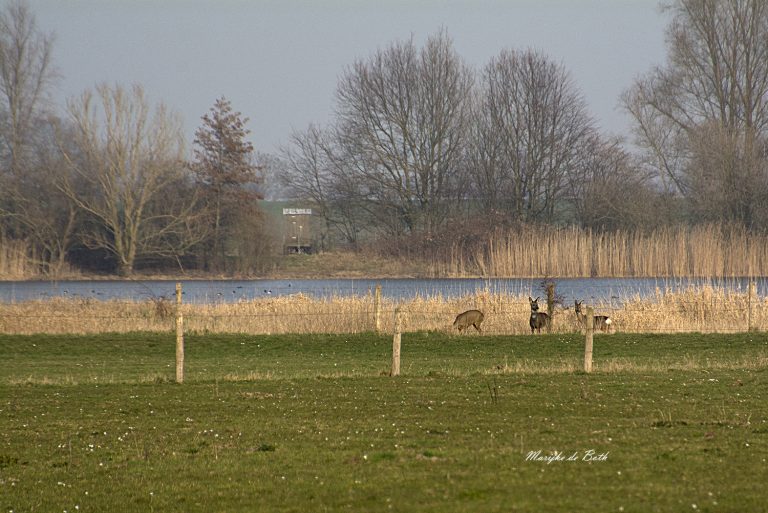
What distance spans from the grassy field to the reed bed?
6.50m

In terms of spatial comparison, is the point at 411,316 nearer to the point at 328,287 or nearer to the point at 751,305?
the point at 751,305

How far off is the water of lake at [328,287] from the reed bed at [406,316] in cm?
431

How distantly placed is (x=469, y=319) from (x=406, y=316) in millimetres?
2927

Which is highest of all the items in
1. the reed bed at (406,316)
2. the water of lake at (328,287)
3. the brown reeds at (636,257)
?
the brown reeds at (636,257)

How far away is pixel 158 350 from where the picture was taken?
2392cm

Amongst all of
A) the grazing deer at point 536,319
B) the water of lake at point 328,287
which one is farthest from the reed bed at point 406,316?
the water of lake at point 328,287

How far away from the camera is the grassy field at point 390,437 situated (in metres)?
8.02

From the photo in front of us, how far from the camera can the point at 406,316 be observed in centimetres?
2806

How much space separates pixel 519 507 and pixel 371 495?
4.20 feet

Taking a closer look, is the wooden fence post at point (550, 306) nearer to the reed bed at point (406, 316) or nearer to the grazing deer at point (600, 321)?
the reed bed at point (406, 316)

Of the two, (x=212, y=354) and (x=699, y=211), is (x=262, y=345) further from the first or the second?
(x=699, y=211)

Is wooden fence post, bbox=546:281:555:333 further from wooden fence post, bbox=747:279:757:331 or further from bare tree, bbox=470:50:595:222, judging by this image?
bare tree, bbox=470:50:595:222

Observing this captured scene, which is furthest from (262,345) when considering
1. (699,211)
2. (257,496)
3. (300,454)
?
(699,211)

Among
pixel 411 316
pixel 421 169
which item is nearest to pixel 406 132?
pixel 421 169
